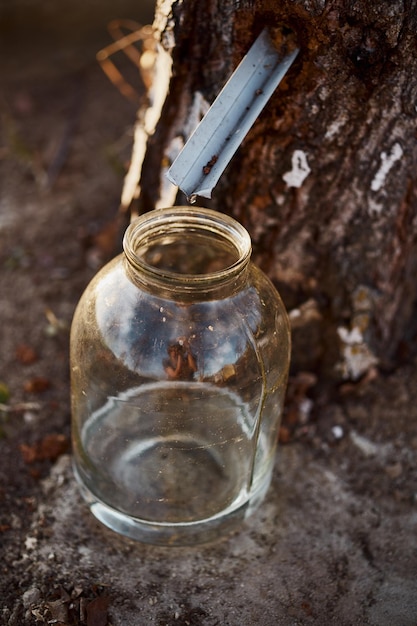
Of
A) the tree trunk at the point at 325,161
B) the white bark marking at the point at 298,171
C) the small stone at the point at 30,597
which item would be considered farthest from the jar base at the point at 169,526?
the white bark marking at the point at 298,171

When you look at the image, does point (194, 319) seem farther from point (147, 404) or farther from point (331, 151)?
point (331, 151)

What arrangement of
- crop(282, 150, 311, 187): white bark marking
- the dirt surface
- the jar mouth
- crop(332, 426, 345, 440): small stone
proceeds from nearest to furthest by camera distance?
the jar mouth
the dirt surface
crop(282, 150, 311, 187): white bark marking
crop(332, 426, 345, 440): small stone

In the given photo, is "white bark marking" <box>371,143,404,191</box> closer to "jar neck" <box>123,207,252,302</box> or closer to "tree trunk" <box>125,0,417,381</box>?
"tree trunk" <box>125,0,417,381</box>

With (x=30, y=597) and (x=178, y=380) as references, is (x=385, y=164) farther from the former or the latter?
(x=30, y=597)

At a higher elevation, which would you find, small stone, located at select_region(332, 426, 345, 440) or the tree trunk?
the tree trunk

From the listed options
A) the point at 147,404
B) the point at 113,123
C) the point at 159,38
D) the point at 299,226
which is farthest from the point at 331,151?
the point at 113,123

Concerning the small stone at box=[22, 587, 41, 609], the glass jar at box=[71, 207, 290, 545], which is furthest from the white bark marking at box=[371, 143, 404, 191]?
the small stone at box=[22, 587, 41, 609]

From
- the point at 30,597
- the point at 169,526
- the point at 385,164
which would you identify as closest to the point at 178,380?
the point at 169,526
